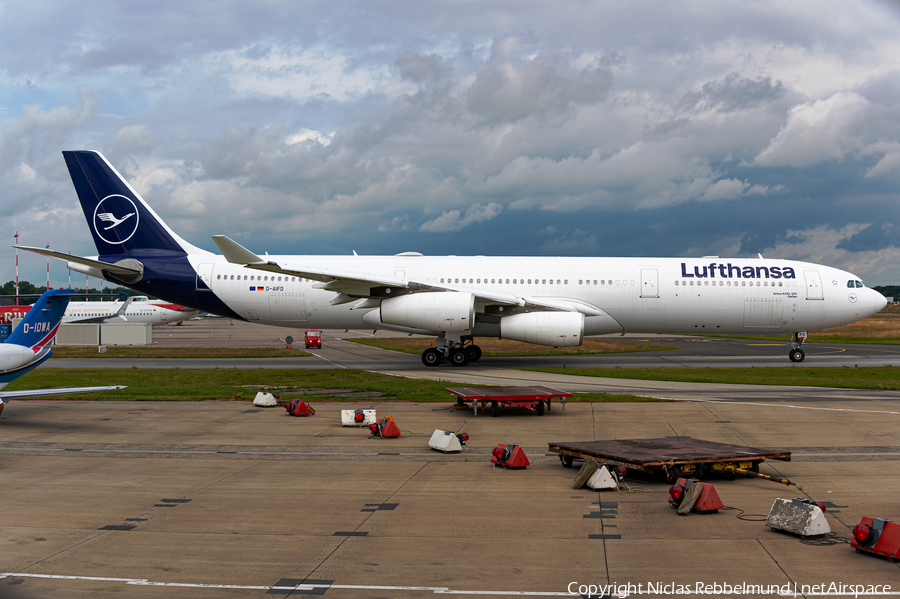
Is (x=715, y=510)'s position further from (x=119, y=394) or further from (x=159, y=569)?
(x=119, y=394)

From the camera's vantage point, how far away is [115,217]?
28.0 m

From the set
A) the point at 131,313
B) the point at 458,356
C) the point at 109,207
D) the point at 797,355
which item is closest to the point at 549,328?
the point at 458,356

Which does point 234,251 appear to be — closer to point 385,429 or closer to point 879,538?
point 385,429

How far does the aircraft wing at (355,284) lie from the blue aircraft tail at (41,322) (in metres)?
6.71

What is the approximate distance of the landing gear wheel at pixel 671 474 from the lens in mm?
9766

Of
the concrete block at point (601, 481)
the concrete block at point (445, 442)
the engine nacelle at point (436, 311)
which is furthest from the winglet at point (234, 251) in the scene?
the concrete block at point (601, 481)

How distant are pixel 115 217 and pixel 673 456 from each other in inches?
1013

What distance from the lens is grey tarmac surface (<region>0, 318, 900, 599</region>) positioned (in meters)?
6.27

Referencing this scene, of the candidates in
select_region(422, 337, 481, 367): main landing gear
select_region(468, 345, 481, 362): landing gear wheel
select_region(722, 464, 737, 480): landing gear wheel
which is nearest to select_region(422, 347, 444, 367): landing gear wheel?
select_region(422, 337, 481, 367): main landing gear

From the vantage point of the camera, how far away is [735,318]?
27969 millimetres

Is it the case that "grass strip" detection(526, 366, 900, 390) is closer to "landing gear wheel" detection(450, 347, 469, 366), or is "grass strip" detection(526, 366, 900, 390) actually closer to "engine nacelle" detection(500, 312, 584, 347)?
"engine nacelle" detection(500, 312, 584, 347)

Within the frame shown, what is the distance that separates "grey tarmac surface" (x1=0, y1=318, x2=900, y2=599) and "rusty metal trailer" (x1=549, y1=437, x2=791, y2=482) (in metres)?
0.28

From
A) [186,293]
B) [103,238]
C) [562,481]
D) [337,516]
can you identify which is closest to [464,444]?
[562,481]

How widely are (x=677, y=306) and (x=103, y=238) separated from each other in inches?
959
